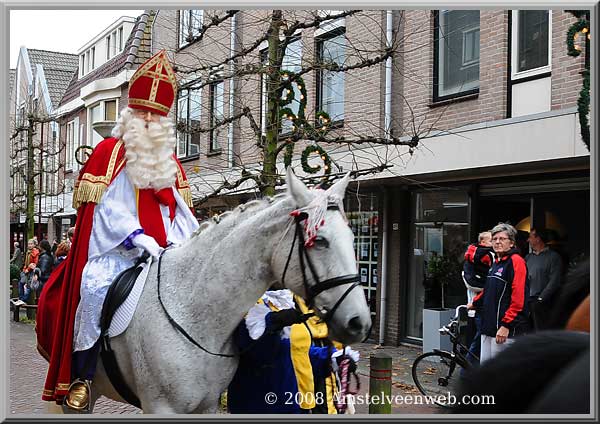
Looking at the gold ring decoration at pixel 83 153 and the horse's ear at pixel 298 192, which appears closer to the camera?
the horse's ear at pixel 298 192

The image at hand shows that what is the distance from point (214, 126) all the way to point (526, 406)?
5.69m

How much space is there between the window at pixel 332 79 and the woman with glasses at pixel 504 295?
209cm

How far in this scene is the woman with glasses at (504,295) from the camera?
6.32 meters

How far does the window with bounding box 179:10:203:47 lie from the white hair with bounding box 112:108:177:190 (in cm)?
211

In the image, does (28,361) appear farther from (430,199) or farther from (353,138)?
(430,199)

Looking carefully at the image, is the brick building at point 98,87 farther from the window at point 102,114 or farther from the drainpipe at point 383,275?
the drainpipe at point 383,275

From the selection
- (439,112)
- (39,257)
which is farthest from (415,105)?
(39,257)

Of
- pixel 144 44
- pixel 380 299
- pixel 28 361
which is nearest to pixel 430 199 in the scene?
pixel 380 299

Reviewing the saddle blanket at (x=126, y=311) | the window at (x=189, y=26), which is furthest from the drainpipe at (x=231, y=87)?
the saddle blanket at (x=126, y=311)

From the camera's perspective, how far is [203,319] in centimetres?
332

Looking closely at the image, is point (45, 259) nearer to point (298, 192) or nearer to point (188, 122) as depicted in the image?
point (188, 122)

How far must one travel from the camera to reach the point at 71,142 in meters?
6.45

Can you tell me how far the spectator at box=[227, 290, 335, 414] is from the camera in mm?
3562

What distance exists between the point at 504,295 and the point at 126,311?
4261mm
